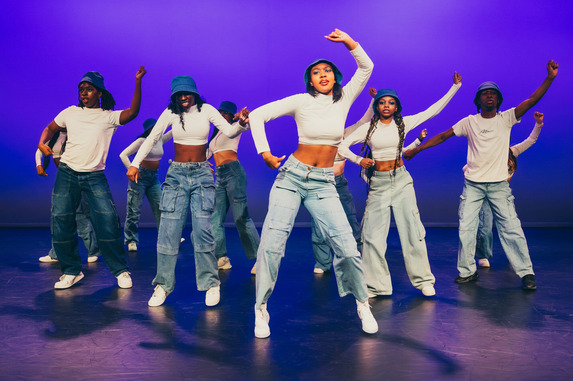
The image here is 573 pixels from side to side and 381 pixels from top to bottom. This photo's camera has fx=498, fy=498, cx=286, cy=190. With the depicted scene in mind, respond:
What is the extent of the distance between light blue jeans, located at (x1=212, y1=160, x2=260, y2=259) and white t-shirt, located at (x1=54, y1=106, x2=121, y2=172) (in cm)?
115

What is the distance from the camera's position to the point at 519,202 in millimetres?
8555

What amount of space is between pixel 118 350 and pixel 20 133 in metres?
6.85

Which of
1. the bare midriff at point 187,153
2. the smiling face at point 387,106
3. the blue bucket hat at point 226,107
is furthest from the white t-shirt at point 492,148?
the blue bucket hat at point 226,107

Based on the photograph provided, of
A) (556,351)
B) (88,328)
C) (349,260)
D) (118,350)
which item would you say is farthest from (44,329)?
(556,351)

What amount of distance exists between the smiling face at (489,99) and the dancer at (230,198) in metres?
2.24

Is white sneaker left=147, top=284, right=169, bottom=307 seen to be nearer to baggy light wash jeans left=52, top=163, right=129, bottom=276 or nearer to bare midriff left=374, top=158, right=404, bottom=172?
baggy light wash jeans left=52, top=163, right=129, bottom=276

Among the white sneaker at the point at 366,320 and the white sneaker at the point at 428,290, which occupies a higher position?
the white sneaker at the point at 366,320

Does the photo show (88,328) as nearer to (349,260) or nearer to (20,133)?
(349,260)

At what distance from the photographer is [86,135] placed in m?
4.03

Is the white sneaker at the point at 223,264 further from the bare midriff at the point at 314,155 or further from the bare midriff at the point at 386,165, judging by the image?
the bare midriff at the point at 314,155

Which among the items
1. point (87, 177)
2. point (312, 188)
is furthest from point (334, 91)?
point (87, 177)

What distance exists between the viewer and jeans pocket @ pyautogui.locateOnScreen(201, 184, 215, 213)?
362 centimetres

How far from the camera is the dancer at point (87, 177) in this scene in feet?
13.2

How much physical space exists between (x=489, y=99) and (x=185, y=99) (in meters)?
2.50
